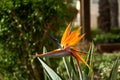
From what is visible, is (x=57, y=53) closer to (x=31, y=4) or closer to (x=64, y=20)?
(x=31, y=4)

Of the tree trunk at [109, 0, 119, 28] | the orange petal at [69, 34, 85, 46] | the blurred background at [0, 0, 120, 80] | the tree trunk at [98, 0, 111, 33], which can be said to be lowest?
the tree trunk at [109, 0, 119, 28]

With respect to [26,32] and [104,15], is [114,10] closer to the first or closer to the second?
→ [104,15]

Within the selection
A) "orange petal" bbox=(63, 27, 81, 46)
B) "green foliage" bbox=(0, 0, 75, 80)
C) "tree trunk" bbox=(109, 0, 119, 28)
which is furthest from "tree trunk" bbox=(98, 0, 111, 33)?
"orange petal" bbox=(63, 27, 81, 46)

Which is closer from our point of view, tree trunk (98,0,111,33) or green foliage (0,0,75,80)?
green foliage (0,0,75,80)

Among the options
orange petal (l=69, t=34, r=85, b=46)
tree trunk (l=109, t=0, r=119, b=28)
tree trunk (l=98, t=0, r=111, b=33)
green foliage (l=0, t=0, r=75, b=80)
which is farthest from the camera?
tree trunk (l=109, t=0, r=119, b=28)

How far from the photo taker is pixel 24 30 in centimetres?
620

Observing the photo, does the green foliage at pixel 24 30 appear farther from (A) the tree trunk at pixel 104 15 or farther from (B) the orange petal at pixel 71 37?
(A) the tree trunk at pixel 104 15

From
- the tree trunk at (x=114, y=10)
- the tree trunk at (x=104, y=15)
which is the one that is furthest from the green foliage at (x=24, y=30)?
the tree trunk at (x=114, y=10)

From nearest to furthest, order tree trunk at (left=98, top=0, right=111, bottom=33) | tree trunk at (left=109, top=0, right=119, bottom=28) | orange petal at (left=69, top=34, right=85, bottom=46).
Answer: orange petal at (left=69, top=34, right=85, bottom=46), tree trunk at (left=98, top=0, right=111, bottom=33), tree trunk at (left=109, top=0, right=119, bottom=28)

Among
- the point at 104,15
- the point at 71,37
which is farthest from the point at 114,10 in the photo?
the point at 71,37

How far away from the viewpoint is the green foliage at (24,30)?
6098 millimetres

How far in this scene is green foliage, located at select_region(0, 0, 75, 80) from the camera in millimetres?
6098

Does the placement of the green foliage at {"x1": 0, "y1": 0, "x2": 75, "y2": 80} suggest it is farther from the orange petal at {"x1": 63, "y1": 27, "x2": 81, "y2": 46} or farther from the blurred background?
the orange petal at {"x1": 63, "y1": 27, "x2": 81, "y2": 46}

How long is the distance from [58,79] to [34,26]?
89.0 inches
